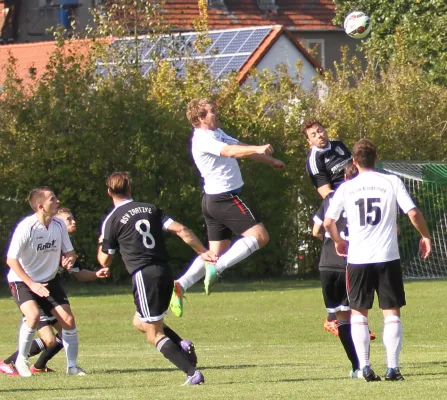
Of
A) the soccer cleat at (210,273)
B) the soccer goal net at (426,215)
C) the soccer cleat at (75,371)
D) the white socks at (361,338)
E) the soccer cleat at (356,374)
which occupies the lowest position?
the soccer goal net at (426,215)

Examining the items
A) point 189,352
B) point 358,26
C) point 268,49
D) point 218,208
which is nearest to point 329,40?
point 268,49

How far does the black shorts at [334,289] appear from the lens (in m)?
11.0

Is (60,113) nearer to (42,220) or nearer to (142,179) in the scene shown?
(142,179)

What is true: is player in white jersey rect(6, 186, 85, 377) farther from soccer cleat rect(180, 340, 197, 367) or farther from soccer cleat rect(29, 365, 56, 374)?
soccer cleat rect(180, 340, 197, 367)

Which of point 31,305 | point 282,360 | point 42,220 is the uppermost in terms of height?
point 42,220

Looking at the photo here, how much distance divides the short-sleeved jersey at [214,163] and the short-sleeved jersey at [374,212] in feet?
6.73

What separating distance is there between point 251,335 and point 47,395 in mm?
7823

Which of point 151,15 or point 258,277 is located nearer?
point 258,277

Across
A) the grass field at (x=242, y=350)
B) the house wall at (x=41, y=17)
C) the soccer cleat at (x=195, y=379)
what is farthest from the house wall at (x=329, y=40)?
the soccer cleat at (x=195, y=379)

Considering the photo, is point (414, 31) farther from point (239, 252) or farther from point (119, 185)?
point (119, 185)

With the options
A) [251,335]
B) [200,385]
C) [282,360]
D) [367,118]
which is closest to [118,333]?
[251,335]

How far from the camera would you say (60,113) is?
83.3 ft

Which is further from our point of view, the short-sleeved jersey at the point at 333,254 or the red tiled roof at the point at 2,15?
the red tiled roof at the point at 2,15

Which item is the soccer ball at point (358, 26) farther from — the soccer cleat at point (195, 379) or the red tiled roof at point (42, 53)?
the red tiled roof at point (42, 53)
